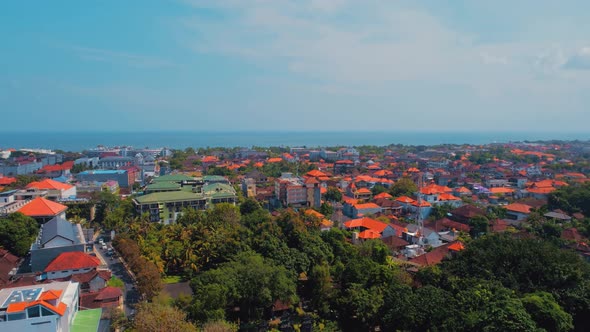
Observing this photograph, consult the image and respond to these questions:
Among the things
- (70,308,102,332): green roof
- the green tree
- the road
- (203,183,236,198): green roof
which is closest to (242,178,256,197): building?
(203,183,236,198): green roof

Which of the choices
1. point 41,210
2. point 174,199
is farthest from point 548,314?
point 41,210

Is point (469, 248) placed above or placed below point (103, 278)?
above

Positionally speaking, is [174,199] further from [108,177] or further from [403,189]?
[403,189]

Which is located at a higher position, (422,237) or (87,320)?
(422,237)

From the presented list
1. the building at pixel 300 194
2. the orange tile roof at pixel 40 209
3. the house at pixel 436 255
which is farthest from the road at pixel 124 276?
the building at pixel 300 194

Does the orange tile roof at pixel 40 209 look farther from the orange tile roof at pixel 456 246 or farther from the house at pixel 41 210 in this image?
the orange tile roof at pixel 456 246

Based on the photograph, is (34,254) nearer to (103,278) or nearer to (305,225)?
(103,278)

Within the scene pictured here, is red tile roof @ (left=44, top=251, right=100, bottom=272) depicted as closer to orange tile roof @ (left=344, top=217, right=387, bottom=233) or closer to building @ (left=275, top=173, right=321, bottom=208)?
orange tile roof @ (left=344, top=217, right=387, bottom=233)

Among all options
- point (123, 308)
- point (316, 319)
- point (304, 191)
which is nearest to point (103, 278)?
point (123, 308)
